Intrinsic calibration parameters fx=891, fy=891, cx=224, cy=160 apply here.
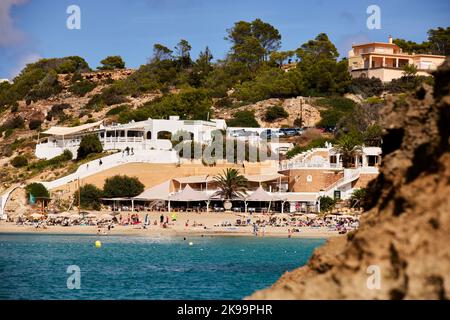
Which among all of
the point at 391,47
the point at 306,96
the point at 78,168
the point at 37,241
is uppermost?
the point at 391,47

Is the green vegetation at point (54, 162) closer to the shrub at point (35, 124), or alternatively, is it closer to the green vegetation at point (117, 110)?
the green vegetation at point (117, 110)

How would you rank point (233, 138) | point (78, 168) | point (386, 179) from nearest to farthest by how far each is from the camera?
point (386, 179) < point (78, 168) < point (233, 138)

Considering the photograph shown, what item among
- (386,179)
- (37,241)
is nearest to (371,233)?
(386,179)

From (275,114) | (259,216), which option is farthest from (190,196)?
(275,114)

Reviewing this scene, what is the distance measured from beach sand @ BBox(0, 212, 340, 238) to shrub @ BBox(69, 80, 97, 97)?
54.6m

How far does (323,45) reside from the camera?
101875mm

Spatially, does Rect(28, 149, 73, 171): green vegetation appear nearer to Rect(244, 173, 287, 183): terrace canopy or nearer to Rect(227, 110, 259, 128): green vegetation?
Rect(227, 110, 259, 128): green vegetation

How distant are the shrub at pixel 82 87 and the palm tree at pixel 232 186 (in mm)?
53839

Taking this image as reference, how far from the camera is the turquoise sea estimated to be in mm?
23266

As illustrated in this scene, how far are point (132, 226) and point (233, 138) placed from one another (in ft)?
57.6

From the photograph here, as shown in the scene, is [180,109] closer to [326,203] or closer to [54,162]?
[54,162]

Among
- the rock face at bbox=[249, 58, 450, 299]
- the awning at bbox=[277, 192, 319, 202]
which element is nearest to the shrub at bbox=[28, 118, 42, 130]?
the awning at bbox=[277, 192, 319, 202]

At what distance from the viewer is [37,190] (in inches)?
2319
